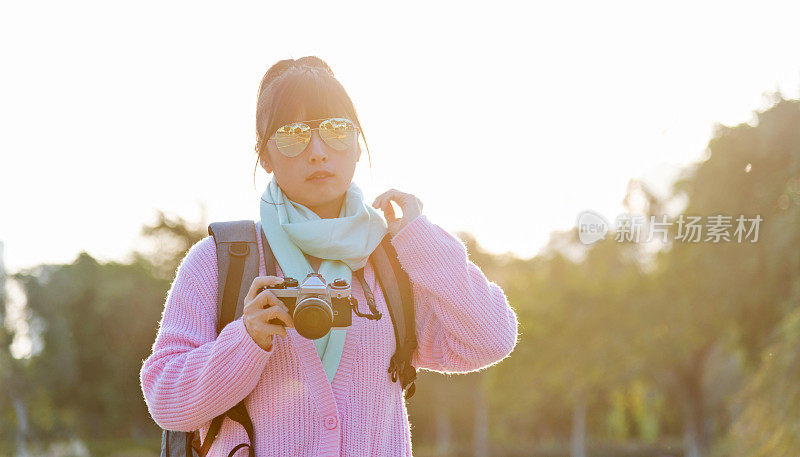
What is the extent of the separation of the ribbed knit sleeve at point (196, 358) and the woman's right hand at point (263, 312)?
0.08 feet

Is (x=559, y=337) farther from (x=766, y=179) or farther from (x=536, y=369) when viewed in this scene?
(x=766, y=179)

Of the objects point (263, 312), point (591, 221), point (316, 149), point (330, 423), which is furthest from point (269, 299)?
point (591, 221)

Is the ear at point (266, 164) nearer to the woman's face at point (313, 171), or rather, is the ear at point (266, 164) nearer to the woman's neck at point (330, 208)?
the woman's face at point (313, 171)

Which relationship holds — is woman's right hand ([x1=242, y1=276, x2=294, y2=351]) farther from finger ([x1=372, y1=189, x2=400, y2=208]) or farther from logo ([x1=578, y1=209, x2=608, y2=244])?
logo ([x1=578, y1=209, x2=608, y2=244])

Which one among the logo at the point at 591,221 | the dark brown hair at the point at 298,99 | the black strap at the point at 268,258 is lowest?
the logo at the point at 591,221

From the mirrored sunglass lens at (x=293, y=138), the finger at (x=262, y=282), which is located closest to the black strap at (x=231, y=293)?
the finger at (x=262, y=282)

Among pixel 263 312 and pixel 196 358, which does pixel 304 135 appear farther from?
pixel 196 358

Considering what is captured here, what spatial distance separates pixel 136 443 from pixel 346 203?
141ft

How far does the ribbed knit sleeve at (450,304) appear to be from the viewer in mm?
2557

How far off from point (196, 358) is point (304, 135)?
650 millimetres

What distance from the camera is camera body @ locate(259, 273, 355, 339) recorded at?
2.12 meters

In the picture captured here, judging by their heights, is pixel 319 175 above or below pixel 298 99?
below

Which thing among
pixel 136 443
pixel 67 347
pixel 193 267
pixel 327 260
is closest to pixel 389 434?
pixel 327 260

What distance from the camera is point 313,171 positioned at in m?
2.52
